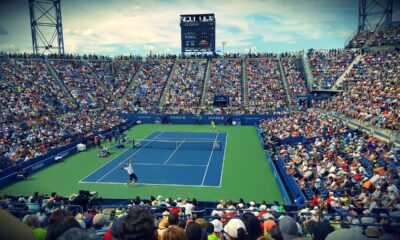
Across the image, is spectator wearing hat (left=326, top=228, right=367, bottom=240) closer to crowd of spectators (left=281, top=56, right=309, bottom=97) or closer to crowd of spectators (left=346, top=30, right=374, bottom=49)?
crowd of spectators (left=281, top=56, right=309, bottom=97)

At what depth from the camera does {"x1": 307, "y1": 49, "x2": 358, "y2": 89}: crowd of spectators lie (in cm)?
4184

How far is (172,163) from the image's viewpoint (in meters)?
23.4

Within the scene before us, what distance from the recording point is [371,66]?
36938mm

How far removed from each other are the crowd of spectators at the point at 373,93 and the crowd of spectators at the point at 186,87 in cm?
1865

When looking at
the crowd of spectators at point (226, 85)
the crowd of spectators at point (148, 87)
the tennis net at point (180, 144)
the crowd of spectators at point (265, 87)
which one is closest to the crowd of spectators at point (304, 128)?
the tennis net at point (180, 144)

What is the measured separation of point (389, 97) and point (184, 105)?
1047 inches

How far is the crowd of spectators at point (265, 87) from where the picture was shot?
4217 centimetres

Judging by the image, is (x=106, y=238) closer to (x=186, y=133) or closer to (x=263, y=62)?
(x=186, y=133)

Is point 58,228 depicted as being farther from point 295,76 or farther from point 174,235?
point 295,76

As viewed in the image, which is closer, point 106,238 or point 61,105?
point 106,238

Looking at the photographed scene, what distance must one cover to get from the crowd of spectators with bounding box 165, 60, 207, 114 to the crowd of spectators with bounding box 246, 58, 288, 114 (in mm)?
7667

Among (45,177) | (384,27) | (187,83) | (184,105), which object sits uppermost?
(384,27)

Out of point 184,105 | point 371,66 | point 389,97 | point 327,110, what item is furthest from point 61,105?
point 371,66

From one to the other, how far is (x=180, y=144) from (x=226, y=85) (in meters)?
21.0
